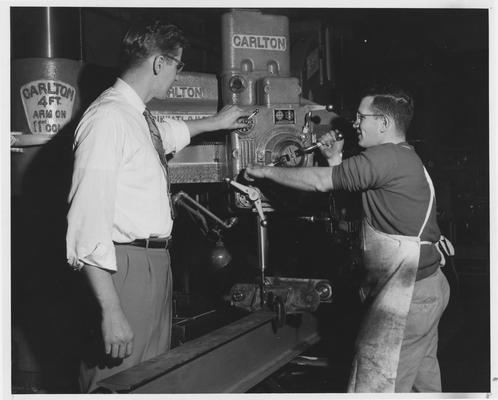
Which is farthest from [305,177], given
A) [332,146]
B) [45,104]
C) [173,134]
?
[45,104]

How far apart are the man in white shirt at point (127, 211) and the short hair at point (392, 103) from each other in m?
0.79

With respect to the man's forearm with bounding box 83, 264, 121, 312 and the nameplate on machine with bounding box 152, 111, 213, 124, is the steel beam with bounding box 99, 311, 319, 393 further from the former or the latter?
the nameplate on machine with bounding box 152, 111, 213, 124

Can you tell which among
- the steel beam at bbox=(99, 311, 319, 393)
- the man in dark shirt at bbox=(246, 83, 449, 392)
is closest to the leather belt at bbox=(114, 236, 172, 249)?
the steel beam at bbox=(99, 311, 319, 393)

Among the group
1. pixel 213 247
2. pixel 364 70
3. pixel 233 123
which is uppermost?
pixel 364 70

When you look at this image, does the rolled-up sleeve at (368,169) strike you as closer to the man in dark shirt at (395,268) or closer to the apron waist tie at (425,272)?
the man in dark shirt at (395,268)

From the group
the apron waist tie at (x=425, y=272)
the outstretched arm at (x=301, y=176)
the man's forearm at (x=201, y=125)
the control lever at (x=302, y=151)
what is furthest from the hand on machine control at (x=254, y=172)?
the apron waist tie at (x=425, y=272)

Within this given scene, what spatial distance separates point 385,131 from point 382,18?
8.67ft

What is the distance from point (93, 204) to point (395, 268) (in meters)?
1.08

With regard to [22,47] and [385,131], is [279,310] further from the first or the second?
[22,47]

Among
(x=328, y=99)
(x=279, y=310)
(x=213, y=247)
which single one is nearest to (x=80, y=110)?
(x=213, y=247)

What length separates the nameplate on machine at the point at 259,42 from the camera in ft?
7.38

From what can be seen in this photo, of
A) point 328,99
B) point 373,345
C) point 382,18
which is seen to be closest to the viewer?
point 373,345

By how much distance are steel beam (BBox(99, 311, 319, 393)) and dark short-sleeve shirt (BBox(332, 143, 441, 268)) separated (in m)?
0.64

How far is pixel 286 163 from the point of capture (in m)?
2.18
